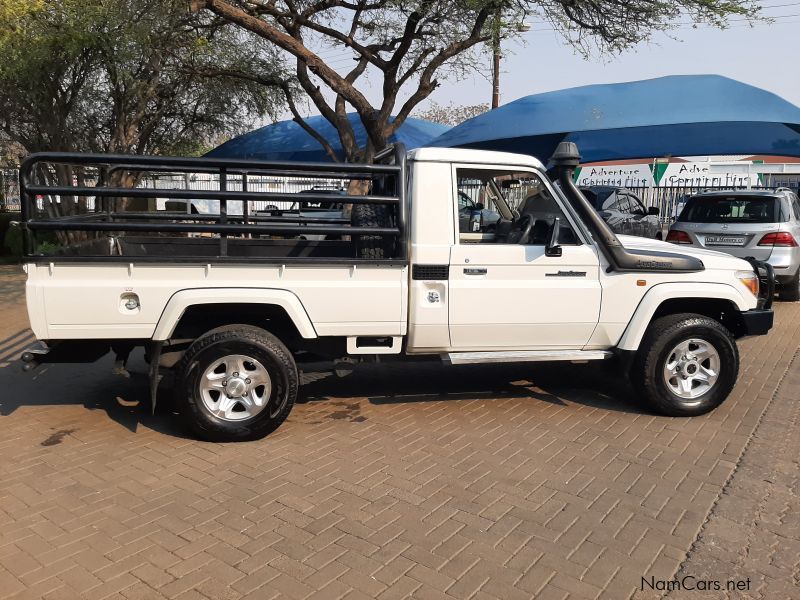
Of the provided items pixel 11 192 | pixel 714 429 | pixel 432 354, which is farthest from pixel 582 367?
pixel 11 192

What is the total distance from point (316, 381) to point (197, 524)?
2.78 metres

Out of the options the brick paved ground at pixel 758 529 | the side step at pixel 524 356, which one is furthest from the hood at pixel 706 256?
the brick paved ground at pixel 758 529

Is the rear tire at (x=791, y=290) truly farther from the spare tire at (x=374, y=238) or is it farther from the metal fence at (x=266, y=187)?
the spare tire at (x=374, y=238)

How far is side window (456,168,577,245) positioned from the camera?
5.21m

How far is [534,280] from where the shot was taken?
16.8 feet

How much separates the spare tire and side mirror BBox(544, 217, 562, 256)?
1158mm

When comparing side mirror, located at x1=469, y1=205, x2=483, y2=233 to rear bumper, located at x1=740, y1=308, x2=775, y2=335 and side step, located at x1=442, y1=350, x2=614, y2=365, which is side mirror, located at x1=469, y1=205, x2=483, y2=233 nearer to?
side step, located at x1=442, y1=350, x2=614, y2=365

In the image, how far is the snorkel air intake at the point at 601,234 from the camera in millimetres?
5152

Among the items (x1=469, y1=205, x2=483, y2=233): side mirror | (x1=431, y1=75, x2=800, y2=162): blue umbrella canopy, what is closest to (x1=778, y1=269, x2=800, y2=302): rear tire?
(x1=431, y1=75, x2=800, y2=162): blue umbrella canopy

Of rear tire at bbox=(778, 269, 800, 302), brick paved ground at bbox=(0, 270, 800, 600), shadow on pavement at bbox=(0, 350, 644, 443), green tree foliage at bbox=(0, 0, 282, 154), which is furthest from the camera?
green tree foliage at bbox=(0, 0, 282, 154)

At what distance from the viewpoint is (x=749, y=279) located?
554cm

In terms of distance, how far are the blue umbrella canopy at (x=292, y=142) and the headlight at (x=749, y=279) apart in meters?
12.0

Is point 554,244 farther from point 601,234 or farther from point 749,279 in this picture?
point 749,279

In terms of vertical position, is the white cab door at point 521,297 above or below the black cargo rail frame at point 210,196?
below
